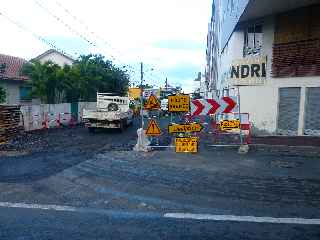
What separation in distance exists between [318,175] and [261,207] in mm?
3497

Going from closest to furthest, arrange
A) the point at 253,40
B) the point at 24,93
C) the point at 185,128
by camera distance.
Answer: the point at 185,128 < the point at 253,40 < the point at 24,93

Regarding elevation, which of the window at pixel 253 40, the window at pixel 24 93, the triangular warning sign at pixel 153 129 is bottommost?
the triangular warning sign at pixel 153 129

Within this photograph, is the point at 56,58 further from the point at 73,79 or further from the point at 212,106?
the point at 212,106

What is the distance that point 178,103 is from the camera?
13406mm

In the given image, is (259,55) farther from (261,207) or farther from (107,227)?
(107,227)

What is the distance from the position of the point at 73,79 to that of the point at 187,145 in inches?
889

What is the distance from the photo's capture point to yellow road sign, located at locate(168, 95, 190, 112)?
1335 cm

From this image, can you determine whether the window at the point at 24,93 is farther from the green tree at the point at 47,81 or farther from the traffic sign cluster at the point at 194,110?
the traffic sign cluster at the point at 194,110

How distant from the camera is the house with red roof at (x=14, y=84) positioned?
34781 mm

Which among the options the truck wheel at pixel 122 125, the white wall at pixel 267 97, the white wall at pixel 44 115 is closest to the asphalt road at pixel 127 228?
the white wall at pixel 267 97

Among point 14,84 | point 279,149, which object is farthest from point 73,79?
point 279,149

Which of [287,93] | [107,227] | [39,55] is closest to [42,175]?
[107,227]

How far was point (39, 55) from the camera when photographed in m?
57.7

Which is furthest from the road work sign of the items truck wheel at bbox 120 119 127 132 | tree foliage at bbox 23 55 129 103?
tree foliage at bbox 23 55 129 103
